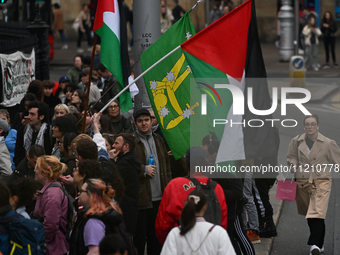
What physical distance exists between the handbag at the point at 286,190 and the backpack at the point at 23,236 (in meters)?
3.46

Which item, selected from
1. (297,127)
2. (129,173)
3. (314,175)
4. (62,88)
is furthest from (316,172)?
(297,127)

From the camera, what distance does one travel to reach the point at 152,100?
688 centimetres

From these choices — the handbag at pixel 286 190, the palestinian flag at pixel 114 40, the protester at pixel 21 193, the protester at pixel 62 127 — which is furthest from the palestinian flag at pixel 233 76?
the protester at pixel 21 193

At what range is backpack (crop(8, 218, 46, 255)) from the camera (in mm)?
4672

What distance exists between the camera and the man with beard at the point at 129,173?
6152 mm

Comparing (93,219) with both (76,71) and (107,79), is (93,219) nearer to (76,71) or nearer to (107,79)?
(107,79)

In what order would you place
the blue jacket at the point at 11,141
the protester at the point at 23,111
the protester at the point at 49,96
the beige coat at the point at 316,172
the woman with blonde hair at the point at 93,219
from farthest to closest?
the protester at the point at 49,96 < the protester at the point at 23,111 < the blue jacket at the point at 11,141 < the beige coat at the point at 316,172 < the woman with blonde hair at the point at 93,219

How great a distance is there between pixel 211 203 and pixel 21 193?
1.58 metres

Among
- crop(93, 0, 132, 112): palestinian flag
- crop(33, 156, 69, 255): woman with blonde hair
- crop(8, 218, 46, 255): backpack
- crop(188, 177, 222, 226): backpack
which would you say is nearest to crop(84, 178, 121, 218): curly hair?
crop(8, 218, 46, 255): backpack

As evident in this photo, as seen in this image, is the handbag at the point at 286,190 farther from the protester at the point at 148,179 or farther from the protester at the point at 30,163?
the protester at the point at 30,163

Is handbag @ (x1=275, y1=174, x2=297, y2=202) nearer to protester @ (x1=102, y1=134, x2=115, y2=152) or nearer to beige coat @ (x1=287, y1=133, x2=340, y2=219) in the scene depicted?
beige coat @ (x1=287, y1=133, x2=340, y2=219)

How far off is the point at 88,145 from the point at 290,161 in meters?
2.89

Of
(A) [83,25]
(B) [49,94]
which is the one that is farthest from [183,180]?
(A) [83,25]

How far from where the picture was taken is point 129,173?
6156 mm
